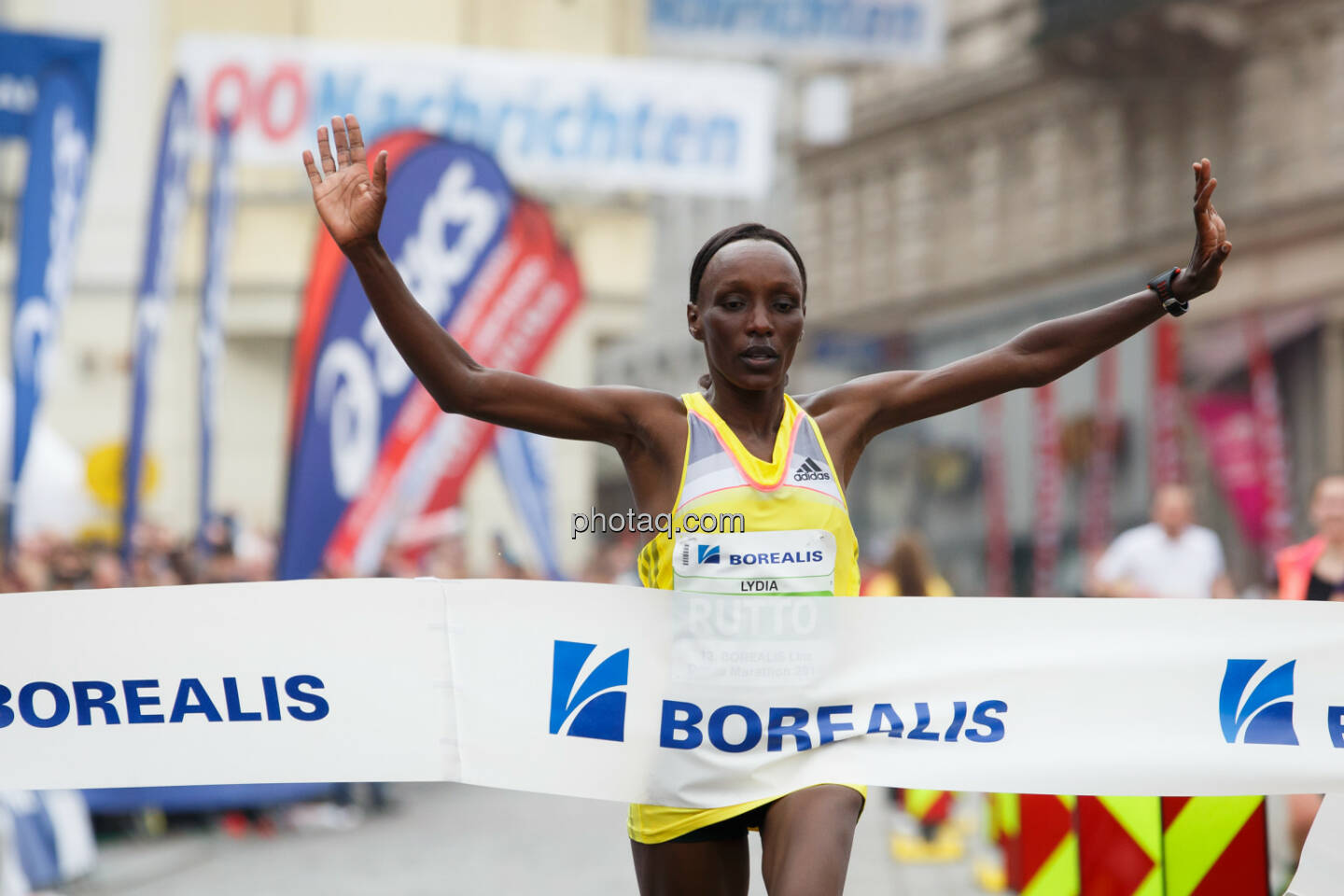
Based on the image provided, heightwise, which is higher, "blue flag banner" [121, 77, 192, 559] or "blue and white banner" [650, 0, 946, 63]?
"blue and white banner" [650, 0, 946, 63]

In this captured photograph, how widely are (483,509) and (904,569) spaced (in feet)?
49.1

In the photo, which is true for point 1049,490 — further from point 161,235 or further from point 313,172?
point 313,172

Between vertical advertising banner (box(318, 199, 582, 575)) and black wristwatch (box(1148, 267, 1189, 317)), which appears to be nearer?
black wristwatch (box(1148, 267, 1189, 317))

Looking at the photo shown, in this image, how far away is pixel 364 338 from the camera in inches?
399

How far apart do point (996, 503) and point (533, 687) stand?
22806 millimetres

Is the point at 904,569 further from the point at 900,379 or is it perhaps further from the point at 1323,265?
the point at 1323,265

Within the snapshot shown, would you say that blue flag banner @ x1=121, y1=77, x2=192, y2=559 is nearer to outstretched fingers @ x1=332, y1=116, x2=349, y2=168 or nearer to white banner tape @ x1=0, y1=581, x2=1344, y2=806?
white banner tape @ x1=0, y1=581, x2=1344, y2=806

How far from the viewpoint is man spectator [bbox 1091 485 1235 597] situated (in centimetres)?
966

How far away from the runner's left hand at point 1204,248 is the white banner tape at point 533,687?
0.76 meters

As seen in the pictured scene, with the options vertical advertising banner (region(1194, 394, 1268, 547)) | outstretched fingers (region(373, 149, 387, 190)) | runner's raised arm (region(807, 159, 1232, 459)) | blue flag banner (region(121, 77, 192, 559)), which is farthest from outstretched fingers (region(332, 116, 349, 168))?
vertical advertising banner (region(1194, 394, 1268, 547))

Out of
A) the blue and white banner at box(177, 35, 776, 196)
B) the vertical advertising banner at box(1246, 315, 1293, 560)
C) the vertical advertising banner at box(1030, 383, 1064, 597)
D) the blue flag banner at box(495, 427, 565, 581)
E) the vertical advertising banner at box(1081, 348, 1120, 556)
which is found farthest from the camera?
the vertical advertising banner at box(1030, 383, 1064, 597)

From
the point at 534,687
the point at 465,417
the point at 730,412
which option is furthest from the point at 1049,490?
the point at 730,412

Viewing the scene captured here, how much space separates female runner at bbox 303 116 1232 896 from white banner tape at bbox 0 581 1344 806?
307mm
